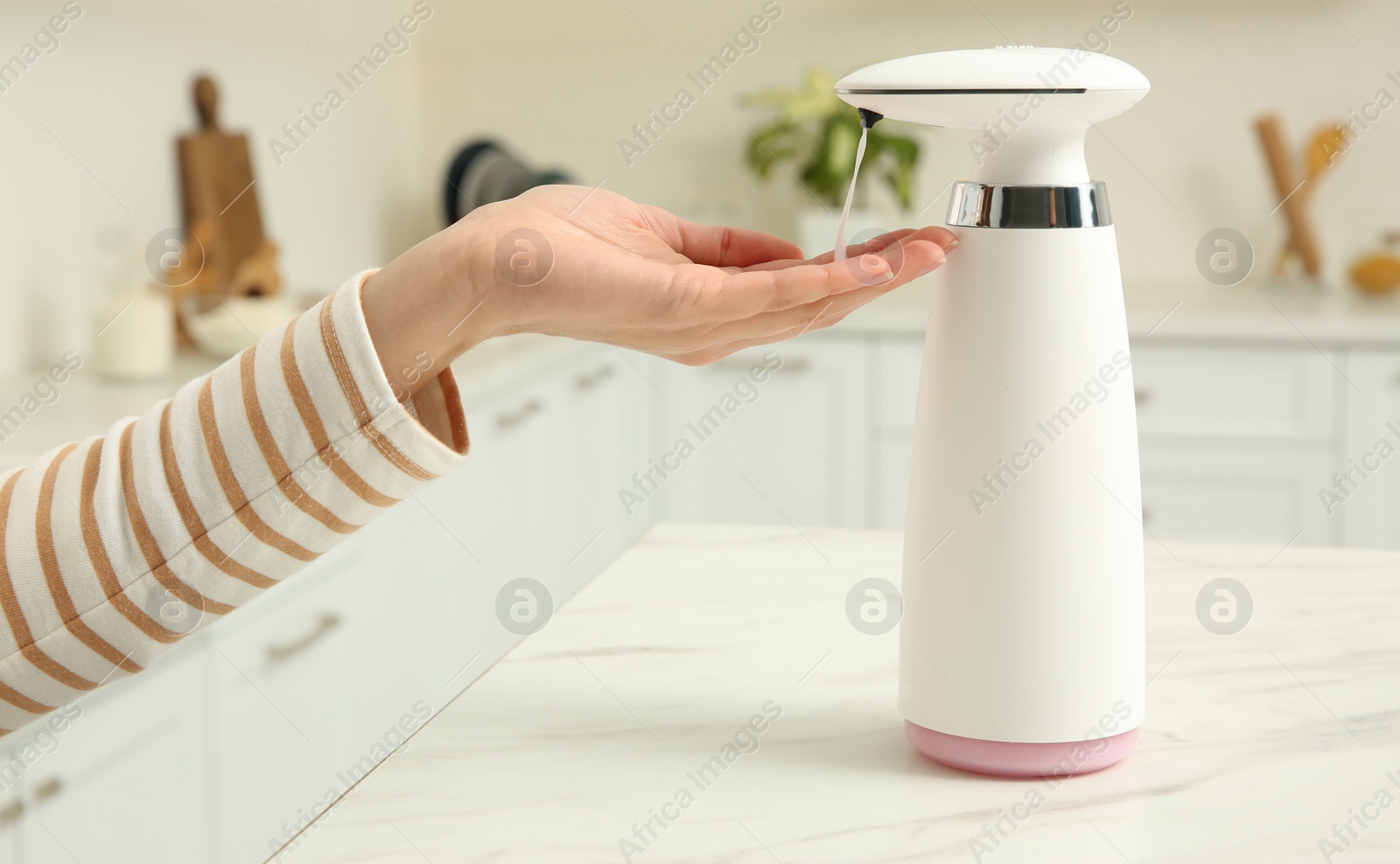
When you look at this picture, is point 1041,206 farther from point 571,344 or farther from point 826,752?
point 571,344

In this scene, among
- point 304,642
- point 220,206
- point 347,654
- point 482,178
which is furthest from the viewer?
point 482,178

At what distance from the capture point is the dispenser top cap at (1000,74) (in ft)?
1.68

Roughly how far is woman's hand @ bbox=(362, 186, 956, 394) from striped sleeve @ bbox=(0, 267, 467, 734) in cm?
3

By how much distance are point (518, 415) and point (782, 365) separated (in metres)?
0.62

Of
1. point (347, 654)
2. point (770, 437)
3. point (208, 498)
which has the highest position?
point (208, 498)

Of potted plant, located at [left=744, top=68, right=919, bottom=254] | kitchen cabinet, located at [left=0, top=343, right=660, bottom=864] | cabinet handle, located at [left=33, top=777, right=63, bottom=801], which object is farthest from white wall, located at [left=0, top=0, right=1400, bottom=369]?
cabinet handle, located at [left=33, top=777, right=63, bottom=801]

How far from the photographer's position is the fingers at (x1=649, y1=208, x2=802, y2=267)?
2.47 ft

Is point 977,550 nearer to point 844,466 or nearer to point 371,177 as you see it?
point 844,466

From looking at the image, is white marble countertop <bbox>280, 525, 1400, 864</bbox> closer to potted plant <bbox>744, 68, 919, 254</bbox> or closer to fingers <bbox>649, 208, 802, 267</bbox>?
fingers <bbox>649, 208, 802, 267</bbox>

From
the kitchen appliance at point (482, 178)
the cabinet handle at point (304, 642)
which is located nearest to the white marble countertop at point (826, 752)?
the cabinet handle at point (304, 642)

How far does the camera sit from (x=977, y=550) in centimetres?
56

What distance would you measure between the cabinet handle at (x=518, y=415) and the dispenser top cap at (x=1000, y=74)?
1384 mm

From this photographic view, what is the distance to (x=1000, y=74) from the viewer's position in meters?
0.51

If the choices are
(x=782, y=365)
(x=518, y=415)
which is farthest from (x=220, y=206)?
(x=782, y=365)
